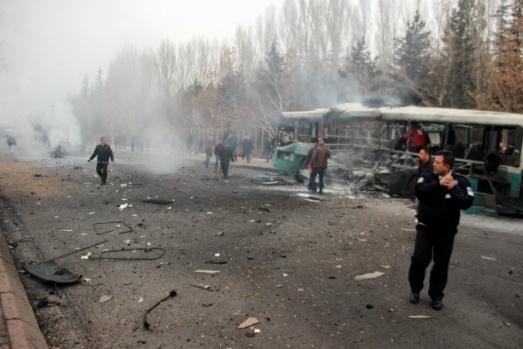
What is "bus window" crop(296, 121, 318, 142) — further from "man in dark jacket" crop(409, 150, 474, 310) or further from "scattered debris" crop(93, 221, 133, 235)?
"man in dark jacket" crop(409, 150, 474, 310)

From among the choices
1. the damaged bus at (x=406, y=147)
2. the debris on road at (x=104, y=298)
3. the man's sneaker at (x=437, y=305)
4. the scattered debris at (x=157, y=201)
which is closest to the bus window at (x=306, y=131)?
the damaged bus at (x=406, y=147)

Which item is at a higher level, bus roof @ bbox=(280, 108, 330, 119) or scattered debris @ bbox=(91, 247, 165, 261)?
bus roof @ bbox=(280, 108, 330, 119)

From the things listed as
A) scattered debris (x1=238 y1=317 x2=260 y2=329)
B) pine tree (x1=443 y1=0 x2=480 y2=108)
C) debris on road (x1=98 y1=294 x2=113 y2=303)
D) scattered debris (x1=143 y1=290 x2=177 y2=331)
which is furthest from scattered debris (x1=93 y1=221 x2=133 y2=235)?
pine tree (x1=443 y1=0 x2=480 y2=108)

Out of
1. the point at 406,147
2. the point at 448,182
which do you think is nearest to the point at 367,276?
the point at 448,182

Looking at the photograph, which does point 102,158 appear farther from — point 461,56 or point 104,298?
point 461,56

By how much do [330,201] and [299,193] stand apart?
62.1 inches

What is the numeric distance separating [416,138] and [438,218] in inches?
317

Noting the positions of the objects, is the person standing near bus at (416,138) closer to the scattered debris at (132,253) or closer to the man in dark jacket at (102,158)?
the scattered debris at (132,253)

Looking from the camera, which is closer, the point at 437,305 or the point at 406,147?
Answer: the point at 437,305

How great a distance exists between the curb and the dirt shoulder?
0.15 m

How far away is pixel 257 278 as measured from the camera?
505 cm

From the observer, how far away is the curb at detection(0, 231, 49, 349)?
3161mm

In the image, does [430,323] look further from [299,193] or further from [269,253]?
[299,193]

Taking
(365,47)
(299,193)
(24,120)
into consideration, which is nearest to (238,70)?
(365,47)
